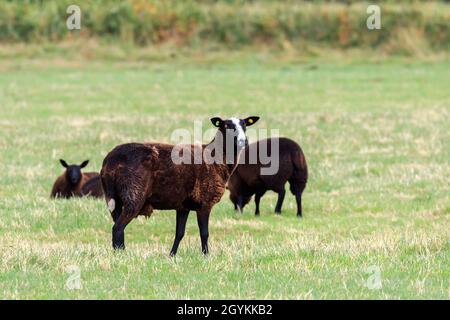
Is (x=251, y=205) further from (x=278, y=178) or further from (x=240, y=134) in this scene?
(x=240, y=134)

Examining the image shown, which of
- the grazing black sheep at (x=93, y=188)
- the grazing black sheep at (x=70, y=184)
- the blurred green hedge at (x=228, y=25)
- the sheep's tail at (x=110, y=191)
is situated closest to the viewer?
the sheep's tail at (x=110, y=191)

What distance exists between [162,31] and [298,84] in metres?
14.6

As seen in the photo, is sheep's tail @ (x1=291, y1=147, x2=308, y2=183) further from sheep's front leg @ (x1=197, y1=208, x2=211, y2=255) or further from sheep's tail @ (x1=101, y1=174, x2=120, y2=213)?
sheep's tail @ (x1=101, y1=174, x2=120, y2=213)

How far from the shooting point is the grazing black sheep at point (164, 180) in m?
11.4

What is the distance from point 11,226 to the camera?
13.8 metres

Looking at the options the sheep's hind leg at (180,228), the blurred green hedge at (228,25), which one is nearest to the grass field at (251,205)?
the sheep's hind leg at (180,228)

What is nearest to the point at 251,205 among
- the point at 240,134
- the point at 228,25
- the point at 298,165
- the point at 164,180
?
the point at 298,165

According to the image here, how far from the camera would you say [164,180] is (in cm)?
1152

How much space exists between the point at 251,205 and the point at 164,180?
5877mm

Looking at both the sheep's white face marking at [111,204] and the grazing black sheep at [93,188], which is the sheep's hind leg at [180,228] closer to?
the sheep's white face marking at [111,204]

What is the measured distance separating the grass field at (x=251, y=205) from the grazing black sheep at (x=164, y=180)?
18.1 inches

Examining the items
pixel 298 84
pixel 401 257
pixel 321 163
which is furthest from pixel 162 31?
pixel 401 257

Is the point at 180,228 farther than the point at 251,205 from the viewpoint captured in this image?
No
